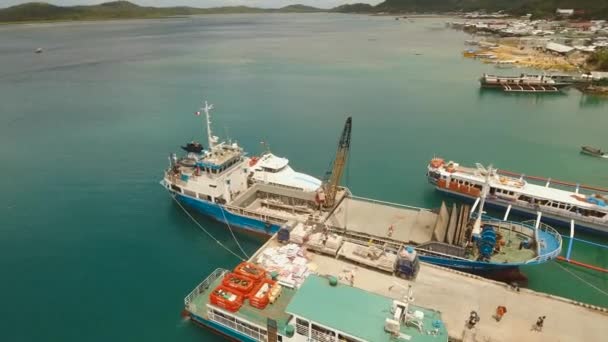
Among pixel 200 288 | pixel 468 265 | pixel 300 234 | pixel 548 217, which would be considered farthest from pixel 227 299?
pixel 548 217

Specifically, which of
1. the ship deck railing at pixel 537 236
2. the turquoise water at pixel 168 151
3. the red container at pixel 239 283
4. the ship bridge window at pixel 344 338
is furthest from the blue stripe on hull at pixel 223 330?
the ship deck railing at pixel 537 236

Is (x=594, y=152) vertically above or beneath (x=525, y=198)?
above

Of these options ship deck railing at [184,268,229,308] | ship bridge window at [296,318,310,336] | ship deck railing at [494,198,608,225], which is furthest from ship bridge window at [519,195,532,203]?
ship deck railing at [184,268,229,308]

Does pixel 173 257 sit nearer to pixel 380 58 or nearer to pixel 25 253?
pixel 25 253

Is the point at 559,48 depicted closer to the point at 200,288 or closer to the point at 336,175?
the point at 336,175

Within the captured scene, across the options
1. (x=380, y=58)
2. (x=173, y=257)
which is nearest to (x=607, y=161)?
(x=173, y=257)
